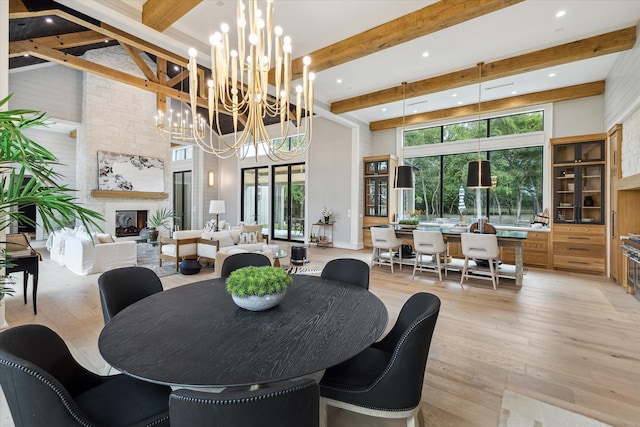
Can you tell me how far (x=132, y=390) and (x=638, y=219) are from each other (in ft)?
21.8

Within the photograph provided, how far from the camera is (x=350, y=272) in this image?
238 cm

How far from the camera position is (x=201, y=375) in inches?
41.4

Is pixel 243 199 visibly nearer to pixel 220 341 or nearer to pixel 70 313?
pixel 70 313

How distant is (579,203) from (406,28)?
4.66m

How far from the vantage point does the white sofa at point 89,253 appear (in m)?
5.19

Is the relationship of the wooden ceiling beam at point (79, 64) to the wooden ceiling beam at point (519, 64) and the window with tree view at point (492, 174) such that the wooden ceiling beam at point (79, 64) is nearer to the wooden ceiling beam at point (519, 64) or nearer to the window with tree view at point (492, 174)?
the wooden ceiling beam at point (519, 64)

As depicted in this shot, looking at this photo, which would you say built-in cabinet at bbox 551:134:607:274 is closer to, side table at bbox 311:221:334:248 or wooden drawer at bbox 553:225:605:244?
wooden drawer at bbox 553:225:605:244

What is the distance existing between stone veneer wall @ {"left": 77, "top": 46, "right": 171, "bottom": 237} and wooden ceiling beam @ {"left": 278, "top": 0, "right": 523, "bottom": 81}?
6.02 metres

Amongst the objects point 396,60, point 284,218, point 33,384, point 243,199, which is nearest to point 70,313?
point 33,384

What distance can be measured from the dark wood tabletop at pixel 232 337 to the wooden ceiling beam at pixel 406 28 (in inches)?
134

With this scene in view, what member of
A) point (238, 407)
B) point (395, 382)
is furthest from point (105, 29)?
point (395, 382)

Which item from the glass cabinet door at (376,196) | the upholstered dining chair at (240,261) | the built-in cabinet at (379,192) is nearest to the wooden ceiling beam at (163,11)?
the upholstered dining chair at (240,261)

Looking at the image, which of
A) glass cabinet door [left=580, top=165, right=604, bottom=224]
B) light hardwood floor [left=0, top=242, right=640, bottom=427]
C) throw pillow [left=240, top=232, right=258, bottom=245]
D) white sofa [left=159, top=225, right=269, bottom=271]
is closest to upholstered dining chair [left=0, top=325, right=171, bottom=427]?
light hardwood floor [left=0, top=242, right=640, bottom=427]

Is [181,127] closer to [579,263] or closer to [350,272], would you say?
[350,272]
